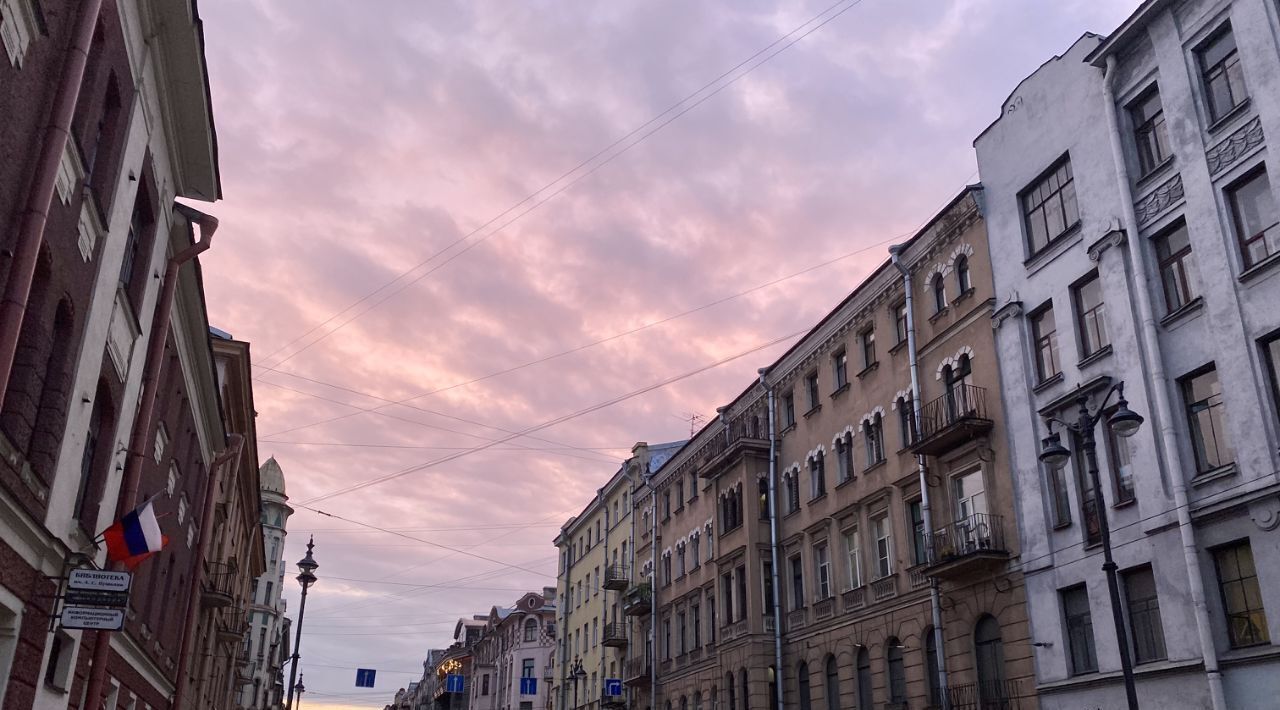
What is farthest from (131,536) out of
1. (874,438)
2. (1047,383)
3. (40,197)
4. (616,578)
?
(616,578)

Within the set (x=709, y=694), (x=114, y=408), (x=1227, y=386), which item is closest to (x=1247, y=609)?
(x=1227, y=386)

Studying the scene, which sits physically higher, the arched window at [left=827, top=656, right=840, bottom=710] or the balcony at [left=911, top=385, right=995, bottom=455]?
the balcony at [left=911, top=385, right=995, bottom=455]

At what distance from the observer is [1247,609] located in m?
17.8

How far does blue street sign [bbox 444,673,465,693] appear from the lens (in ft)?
379

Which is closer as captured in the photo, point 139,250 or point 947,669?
point 139,250

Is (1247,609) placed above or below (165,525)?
below

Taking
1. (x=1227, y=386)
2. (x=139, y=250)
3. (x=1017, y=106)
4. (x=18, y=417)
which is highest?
(x=1017, y=106)

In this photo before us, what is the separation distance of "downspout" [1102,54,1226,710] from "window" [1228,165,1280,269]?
2038 millimetres

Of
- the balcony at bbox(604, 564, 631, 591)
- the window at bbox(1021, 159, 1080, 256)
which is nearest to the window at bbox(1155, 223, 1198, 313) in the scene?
the window at bbox(1021, 159, 1080, 256)

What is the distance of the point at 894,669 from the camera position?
1111 inches

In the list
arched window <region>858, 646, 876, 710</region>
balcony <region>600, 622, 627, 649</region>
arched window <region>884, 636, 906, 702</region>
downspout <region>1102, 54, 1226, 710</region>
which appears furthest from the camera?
balcony <region>600, 622, 627, 649</region>

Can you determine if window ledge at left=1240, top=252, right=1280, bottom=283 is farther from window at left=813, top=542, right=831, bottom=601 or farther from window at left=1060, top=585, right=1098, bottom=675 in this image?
window at left=813, top=542, right=831, bottom=601

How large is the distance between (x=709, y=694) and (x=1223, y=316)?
87.6 ft

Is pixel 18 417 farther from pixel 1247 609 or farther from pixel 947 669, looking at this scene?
pixel 947 669
